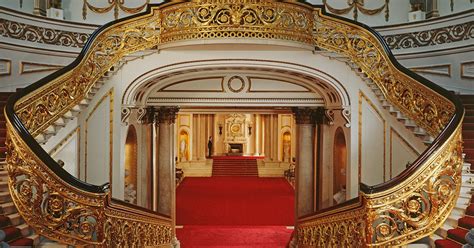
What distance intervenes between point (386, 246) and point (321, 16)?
177 inches

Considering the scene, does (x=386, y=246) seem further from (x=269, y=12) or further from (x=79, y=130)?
(x=79, y=130)

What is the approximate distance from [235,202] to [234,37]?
9.09 meters

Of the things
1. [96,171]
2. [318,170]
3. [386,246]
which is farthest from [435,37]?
[96,171]

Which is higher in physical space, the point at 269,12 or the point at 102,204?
the point at 269,12

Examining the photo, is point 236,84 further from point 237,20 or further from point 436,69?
point 436,69

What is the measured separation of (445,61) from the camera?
30.3ft

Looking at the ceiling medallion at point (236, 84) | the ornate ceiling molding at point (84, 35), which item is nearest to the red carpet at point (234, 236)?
the ceiling medallion at point (236, 84)

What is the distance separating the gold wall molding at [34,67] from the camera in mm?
9297

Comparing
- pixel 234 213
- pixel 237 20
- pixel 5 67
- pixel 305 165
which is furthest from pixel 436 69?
pixel 5 67

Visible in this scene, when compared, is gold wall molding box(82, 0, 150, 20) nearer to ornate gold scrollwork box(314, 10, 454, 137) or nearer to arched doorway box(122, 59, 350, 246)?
arched doorway box(122, 59, 350, 246)

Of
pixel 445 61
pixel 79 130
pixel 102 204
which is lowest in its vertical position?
pixel 102 204

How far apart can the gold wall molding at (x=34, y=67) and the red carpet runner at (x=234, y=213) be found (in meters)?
4.86

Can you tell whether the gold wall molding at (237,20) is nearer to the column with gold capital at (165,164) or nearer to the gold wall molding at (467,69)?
the gold wall molding at (467,69)

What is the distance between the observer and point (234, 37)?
24.1ft
